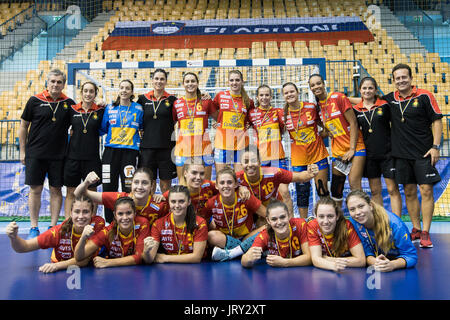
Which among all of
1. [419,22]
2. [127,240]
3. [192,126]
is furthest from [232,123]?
[419,22]

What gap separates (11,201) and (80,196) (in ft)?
14.7

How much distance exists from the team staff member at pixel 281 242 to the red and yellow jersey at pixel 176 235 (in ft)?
1.42

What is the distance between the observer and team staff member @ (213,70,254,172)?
4.21 meters

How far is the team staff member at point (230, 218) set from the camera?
3258mm

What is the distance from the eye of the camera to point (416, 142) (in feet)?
12.5

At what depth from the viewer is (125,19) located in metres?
13.4

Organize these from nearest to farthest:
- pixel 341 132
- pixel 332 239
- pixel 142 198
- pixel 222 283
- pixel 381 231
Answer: pixel 222 283
pixel 381 231
pixel 332 239
pixel 142 198
pixel 341 132

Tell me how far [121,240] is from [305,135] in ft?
7.62

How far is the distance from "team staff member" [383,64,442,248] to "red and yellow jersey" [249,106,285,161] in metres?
1.24

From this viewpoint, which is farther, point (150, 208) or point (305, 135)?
point (305, 135)

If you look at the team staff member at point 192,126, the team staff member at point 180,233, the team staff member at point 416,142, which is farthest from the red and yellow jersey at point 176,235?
the team staff member at point 416,142

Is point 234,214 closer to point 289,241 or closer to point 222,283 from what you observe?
point 289,241
